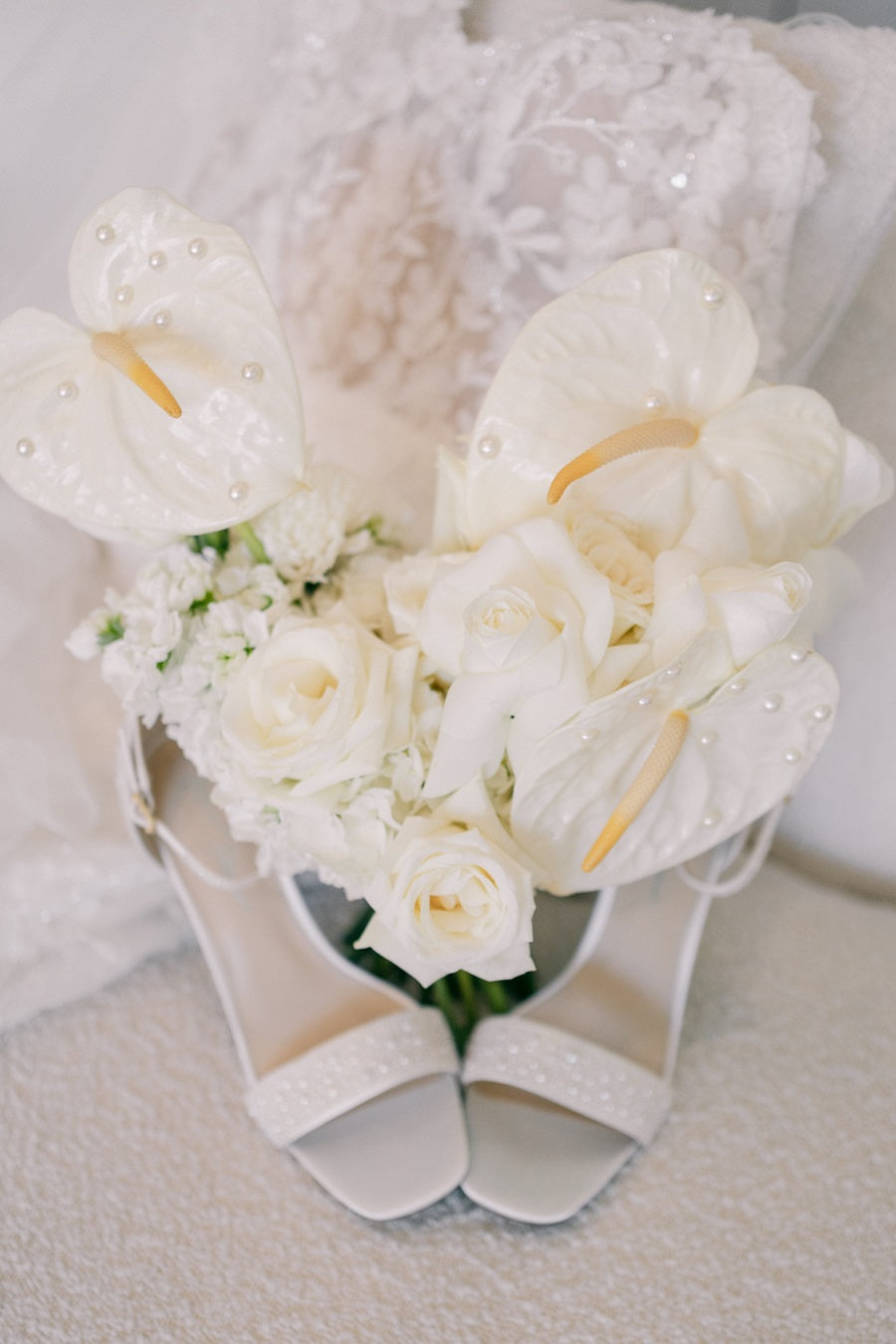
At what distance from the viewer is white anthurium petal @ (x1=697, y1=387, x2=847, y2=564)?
47 centimetres

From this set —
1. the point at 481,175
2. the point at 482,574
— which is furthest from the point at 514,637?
the point at 481,175

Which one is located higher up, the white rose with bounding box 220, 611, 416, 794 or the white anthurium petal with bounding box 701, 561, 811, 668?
the white anthurium petal with bounding box 701, 561, 811, 668

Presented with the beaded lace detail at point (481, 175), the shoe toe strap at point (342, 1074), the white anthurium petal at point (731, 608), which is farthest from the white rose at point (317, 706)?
the beaded lace detail at point (481, 175)

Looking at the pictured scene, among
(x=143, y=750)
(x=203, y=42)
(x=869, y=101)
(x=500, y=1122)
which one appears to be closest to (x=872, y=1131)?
(x=500, y=1122)

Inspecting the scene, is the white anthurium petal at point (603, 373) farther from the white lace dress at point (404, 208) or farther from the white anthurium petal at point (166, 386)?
the white lace dress at point (404, 208)

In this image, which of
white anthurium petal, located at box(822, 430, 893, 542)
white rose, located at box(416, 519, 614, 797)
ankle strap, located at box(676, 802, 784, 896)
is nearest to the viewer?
white rose, located at box(416, 519, 614, 797)

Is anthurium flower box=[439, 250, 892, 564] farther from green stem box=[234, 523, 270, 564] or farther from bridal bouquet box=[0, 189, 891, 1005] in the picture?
green stem box=[234, 523, 270, 564]

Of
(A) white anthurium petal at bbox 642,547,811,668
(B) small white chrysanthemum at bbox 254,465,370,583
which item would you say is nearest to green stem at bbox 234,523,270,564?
(B) small white chrysanthemum at bbox 254,465,370,583

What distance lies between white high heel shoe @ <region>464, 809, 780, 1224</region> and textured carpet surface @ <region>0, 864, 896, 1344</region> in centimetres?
2

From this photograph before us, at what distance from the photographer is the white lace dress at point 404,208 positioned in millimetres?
630

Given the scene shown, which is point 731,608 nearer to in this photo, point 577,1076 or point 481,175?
point 577,1076

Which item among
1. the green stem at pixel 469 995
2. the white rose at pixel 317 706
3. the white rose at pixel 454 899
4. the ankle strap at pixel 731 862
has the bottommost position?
the green stem at pixel 469 995

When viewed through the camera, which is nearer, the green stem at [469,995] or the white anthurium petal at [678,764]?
the white anthurium petal at [678,764]

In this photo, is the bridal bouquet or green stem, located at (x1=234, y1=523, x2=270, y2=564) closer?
the bridal bouquet
